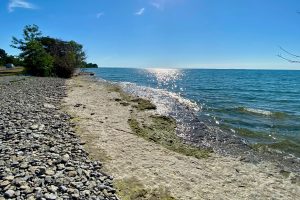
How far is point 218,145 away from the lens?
598 inches

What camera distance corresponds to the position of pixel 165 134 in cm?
1633

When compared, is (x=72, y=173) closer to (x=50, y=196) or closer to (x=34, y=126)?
(x=50, y=196)

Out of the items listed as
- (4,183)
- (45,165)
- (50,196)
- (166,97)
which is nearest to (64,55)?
(166,97)

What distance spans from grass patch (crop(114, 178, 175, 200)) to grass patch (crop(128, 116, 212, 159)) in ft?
14.4

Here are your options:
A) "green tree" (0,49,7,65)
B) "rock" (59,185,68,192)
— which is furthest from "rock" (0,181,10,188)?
"green tree" (0,49,7,65)

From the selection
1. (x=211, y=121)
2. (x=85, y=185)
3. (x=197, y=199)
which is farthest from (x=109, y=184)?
(x=211, y=121)

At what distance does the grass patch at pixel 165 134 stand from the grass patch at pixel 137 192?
172 inches

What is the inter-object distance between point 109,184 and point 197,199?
280cm

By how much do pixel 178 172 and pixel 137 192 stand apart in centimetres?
231

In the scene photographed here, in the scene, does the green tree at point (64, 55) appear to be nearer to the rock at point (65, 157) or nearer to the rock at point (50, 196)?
the rock at point (65, 157)

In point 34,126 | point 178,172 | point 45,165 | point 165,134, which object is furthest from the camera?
point 165,134

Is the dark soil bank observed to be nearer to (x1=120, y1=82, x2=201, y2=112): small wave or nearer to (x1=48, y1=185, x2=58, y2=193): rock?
(x1=48, y1=185, x2=58, y2=193): rock

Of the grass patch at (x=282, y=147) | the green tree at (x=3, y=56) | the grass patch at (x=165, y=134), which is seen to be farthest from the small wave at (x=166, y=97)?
the green tree at (x=3, y=56)

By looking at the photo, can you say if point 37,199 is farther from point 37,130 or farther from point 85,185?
point 37,130
